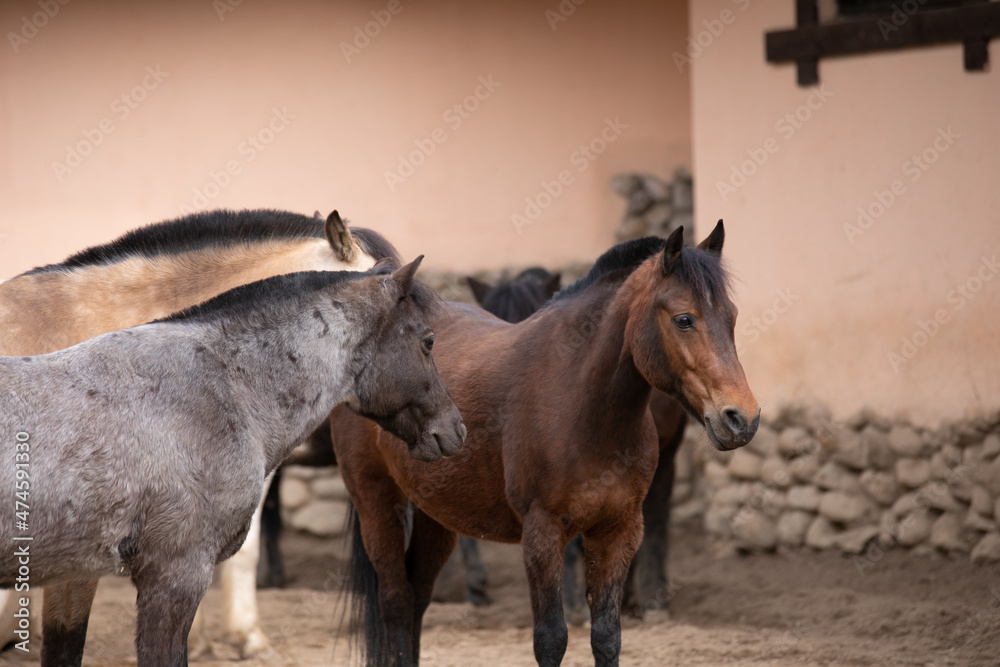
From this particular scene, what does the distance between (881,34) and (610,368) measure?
14.0 feet

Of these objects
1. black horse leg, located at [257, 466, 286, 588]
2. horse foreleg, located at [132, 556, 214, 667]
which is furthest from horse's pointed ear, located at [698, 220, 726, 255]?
black horse leg, located at [257, 466, 286, 588]

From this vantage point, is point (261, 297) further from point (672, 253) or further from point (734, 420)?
point (734, 420)

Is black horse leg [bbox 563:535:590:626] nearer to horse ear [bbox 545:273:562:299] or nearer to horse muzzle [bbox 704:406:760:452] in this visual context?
horse ear [bbox 545:273:562:299]

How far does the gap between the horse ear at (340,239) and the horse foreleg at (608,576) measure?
1.45 m

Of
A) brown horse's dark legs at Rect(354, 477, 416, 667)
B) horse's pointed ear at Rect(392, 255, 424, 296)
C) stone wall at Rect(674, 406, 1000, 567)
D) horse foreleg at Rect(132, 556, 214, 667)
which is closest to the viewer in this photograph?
horse foreleg at Rect(132, 556, 214, 667)

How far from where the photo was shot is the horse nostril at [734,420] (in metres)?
3.38

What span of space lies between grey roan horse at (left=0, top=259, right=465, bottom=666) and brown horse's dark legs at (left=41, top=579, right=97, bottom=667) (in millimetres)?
831

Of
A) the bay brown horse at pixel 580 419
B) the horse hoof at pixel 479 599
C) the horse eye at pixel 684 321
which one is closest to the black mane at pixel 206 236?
the bay brown horse at pixel 580 419

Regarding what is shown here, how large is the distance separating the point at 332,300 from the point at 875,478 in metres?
5.00

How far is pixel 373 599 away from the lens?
16.2 ft

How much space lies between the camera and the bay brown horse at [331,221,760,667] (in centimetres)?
356

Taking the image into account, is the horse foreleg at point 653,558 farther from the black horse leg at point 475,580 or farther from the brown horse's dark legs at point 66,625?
the brown horse's dark legs at point 66,625

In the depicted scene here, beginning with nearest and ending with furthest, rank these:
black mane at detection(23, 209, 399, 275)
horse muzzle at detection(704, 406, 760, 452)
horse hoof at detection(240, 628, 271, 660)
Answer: horse muzzle at detection(704, 406, 760, 452)
black mane at detection(23, 209, 399, 275)
horse hoof at detection(240, 628, 271, 660)

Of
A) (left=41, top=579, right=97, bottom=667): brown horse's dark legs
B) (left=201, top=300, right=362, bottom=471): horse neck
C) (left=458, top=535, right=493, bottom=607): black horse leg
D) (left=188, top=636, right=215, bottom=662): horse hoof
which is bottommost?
(left=188, top=636, right=215, bottom=662): horse hoof
